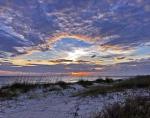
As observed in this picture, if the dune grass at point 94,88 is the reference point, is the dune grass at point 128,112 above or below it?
below

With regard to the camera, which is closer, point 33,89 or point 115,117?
point 115,117

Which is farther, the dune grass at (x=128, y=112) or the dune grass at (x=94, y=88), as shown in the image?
the dune grass at (x=94, y=88)

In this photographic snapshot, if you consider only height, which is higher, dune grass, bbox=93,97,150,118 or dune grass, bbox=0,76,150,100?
dune grass, bbox=0,76,150,100

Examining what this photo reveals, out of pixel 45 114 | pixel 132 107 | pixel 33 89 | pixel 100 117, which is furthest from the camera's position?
pixel 33 89

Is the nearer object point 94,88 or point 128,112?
point 128,112

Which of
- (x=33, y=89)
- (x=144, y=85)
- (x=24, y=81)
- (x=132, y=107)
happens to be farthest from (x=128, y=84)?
(x=132, y=107)

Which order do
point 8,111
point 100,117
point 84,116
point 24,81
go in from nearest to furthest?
point 100,117 → point 84,116 → point 8,111 → point 24,81

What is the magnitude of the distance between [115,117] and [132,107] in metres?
0.65

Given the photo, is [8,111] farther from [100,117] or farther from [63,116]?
[100,117]

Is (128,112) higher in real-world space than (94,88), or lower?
lower

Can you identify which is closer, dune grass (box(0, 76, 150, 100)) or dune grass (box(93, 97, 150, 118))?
dune grass (box(93, 97, 150, 118))

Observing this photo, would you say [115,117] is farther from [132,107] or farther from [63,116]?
[63,116]

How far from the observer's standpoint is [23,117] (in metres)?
10.3

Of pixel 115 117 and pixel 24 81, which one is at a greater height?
pixel 24 81
